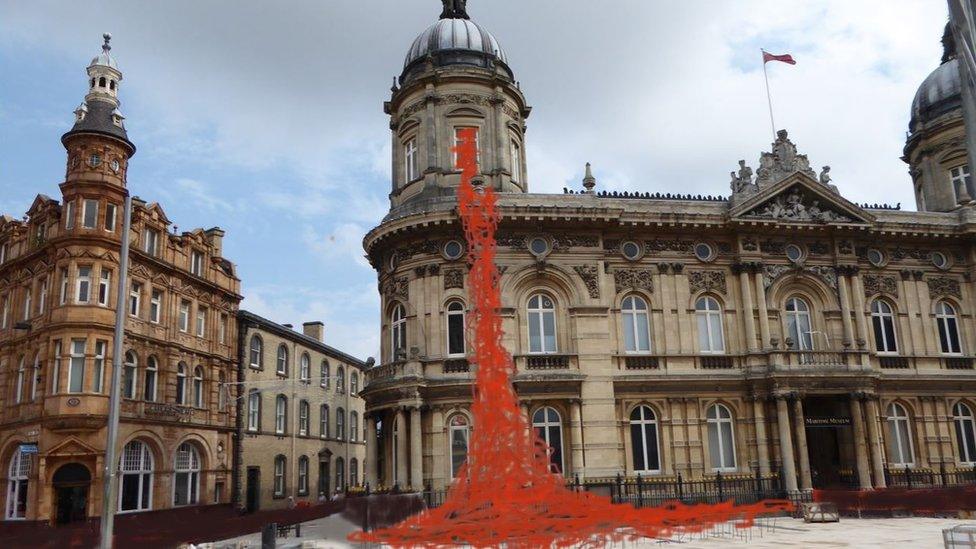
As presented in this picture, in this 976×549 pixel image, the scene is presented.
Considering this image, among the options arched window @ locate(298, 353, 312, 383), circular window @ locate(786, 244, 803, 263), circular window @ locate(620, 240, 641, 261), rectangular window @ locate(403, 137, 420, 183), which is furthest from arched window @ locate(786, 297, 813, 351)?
arched window @ locate(298, 353, 312, 383)

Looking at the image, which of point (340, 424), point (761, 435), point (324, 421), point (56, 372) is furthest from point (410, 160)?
point (340, 424)

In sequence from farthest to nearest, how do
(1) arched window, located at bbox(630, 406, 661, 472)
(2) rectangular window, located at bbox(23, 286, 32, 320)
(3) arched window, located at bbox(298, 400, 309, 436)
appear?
(3) arched window, located at bbox(298, 400, 309, 436) < (2) rectangular window, located at bbox(23, 286, 32, 320) < (1) arched window, located at bbox(630, 406, 661, 472)

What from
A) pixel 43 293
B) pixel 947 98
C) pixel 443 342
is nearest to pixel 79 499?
pixel 43 293

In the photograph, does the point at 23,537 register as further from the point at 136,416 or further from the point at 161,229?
the point at 161,229

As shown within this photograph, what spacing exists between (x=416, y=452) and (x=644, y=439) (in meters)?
8.80

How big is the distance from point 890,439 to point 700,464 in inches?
341

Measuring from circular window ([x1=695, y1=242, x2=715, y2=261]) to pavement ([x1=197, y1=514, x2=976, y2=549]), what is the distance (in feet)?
35.0

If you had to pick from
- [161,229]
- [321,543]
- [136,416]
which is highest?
[161,229]

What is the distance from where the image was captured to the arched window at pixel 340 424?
53188 mm

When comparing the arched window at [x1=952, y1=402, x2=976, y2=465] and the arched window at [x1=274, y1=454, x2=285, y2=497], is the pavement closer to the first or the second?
the arched window at [x1=952, y1=402, x2=976, y2=465]

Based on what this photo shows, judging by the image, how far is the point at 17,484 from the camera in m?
32.4

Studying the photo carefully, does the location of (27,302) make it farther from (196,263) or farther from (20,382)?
(196,263)

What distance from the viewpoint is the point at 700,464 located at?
30.1 m

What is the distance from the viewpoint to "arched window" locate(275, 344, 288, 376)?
4500 centimetres
